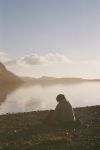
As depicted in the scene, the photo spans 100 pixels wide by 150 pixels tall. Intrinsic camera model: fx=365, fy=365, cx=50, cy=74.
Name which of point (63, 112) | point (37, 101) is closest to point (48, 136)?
point (63, 112)

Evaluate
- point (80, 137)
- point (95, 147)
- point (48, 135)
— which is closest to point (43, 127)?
point (48, 135)

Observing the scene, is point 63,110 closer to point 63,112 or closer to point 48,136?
point 63,112

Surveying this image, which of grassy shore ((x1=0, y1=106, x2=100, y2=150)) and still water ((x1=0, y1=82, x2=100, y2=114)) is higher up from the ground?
still water ((x1=0, y1=82, x2=100, y2=114))

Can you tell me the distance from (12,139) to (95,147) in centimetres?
448

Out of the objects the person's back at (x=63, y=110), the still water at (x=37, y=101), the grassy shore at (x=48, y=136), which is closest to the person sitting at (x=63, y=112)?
the person's back at (x=63, y=110)

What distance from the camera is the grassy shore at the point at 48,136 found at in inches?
582

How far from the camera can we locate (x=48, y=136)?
1711cm

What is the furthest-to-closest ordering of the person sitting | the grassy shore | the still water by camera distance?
1. the still water
2. the person sitting
3. the grassy shore

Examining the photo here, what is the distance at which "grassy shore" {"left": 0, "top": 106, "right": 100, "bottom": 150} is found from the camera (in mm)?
14789

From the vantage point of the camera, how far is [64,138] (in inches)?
634

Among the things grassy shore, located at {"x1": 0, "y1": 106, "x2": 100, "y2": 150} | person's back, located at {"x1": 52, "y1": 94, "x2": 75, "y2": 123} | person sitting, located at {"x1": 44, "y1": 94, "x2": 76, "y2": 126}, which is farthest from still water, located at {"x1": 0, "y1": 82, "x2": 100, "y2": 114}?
person's back, located at {"x1": 52, "y1": 94, "x2": 75, "y2": 123}

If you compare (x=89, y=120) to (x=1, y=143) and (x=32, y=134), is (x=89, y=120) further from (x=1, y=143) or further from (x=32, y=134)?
(x=1, y=143)

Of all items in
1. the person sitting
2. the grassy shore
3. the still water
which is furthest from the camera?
the still water

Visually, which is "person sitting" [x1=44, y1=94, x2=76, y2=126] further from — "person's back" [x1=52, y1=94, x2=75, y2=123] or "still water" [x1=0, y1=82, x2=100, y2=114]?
"still water" [x1=0, y1=82, x2=100, y2=114]
